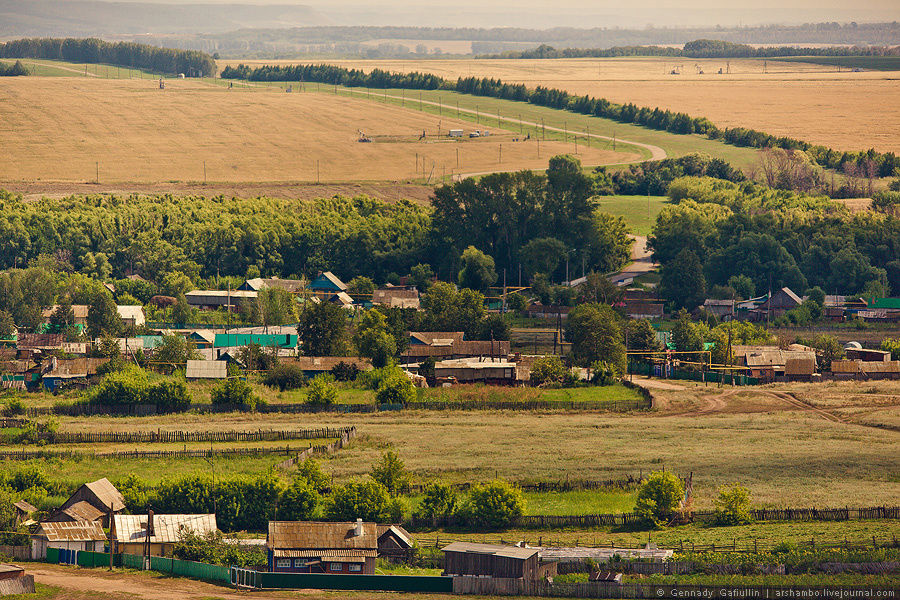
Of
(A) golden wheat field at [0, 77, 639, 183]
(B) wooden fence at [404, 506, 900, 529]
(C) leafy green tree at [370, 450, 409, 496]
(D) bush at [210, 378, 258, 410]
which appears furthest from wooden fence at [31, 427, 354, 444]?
(A) golden wheat field at [0, 77, 639, 183]

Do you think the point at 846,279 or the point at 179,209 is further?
the point at 179,209

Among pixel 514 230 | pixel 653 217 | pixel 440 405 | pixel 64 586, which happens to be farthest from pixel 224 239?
pixel 64 586

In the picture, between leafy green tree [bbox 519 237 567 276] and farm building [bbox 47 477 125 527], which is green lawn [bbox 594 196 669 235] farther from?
farm building [bbox 47 477 125 527]

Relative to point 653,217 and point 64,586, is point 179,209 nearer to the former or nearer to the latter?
point 653,217

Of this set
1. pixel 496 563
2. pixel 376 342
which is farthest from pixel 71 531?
pixel 376 342

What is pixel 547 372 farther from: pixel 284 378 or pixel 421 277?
pixel 421 277

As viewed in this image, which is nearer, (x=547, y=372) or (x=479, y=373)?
(x=547, y=372)

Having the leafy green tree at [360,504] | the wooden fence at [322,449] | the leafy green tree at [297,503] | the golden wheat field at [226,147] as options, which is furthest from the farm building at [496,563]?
the golden wheat field at [226,147]
